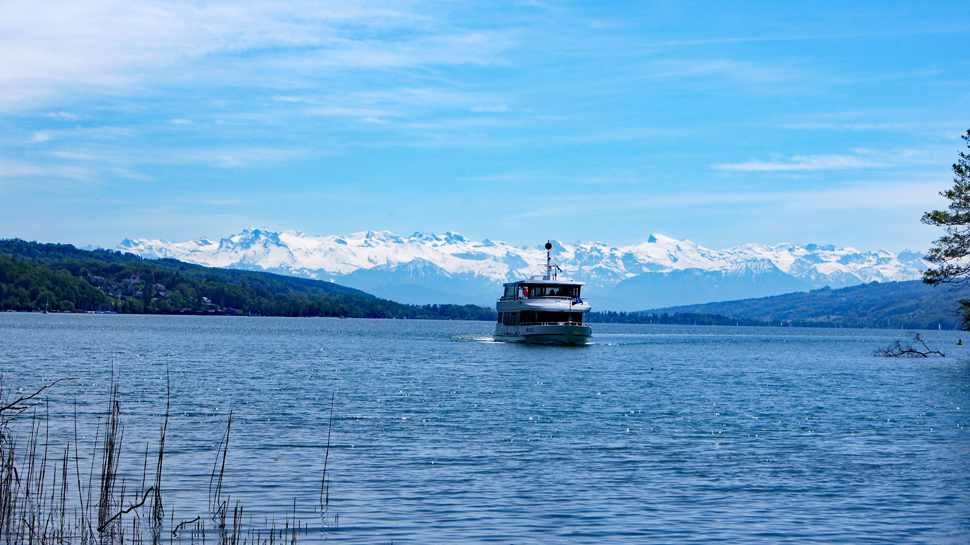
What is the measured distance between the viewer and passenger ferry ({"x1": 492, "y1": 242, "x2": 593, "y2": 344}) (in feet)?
313

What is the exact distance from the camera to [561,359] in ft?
271

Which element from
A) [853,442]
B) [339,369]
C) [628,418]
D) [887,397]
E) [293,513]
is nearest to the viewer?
[293,513]

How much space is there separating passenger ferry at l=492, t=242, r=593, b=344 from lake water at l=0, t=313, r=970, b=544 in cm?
3585

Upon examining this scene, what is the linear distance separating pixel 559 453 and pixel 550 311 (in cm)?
6796

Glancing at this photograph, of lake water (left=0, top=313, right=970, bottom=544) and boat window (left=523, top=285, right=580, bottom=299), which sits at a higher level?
boat window (left=523, top=285, right=580, bottom=299)

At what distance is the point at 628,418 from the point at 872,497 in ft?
54.2

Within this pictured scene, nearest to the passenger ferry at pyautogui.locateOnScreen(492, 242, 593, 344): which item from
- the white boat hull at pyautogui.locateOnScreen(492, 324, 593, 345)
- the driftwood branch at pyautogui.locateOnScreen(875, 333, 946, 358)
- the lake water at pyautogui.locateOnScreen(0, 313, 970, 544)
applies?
the white boat hull at pyautogui.locateOnScreen(492, 324, 593, 345)

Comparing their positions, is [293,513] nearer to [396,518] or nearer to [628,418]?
[396,518]

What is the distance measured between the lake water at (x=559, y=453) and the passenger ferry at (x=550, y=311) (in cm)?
3585

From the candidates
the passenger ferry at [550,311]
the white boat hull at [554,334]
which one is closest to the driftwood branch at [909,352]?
the white boat hull at [554,334]

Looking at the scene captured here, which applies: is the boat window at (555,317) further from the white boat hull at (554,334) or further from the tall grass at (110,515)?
the tall grass at (110,515)

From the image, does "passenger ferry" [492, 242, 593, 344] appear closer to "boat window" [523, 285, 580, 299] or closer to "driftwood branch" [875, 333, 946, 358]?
"boat window" [523, 285, 580, 299]

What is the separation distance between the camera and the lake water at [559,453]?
19.0 m

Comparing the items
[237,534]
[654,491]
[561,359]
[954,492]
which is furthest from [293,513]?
[561,359]
